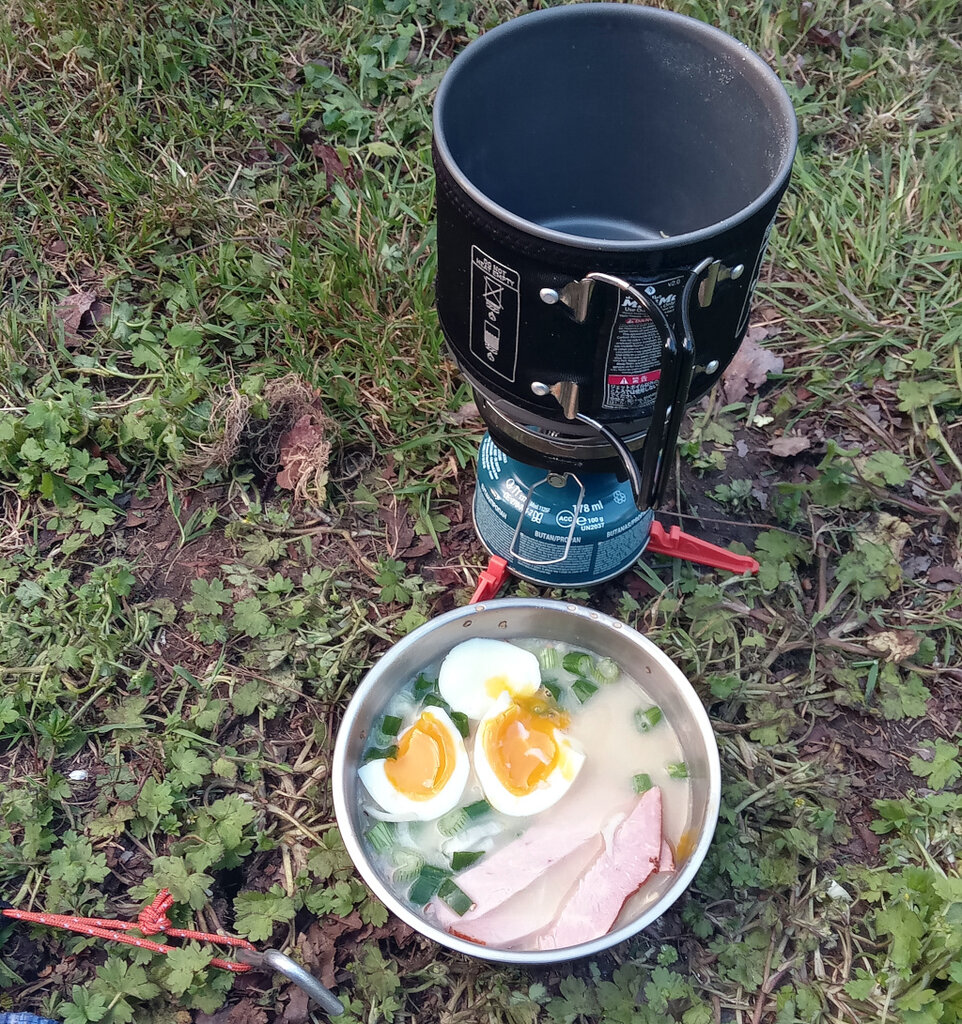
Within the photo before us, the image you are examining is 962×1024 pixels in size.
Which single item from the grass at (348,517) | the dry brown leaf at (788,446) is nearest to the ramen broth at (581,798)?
the grass at (348,517)

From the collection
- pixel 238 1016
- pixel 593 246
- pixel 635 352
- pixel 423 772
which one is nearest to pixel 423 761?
pixel 423 772

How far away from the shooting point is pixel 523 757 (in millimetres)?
1854

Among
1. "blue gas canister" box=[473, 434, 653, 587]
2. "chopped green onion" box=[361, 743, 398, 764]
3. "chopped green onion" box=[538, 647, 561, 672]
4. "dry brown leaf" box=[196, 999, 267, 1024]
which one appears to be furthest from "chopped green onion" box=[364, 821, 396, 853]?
"blue gas canister" box=[473, 434, 653, 587]

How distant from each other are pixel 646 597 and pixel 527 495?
17.3 inches

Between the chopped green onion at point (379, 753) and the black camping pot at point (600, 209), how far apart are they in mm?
678

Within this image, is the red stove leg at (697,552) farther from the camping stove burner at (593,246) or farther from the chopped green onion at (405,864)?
the chopped green onion at (405,864)

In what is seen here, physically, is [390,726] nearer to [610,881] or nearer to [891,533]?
[610,881]

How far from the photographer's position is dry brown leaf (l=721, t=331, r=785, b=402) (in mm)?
2504

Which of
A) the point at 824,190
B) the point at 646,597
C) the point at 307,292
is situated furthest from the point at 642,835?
the point at 824,190

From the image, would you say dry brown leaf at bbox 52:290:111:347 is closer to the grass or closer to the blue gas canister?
the grass

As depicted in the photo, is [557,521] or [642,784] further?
[557,521]

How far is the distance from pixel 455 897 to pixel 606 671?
565mm

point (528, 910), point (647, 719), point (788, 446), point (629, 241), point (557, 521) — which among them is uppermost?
point (629, 241)

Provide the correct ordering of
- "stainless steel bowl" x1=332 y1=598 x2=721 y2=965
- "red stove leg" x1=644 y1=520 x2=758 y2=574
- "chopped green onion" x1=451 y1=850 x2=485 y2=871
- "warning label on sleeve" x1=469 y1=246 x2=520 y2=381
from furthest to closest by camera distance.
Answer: "red stove leg" x1=644 y1=520 x2=758 y2=574 → "chopped green onion" x1=451 y1=850 x2=485 y2=871 → "stainless steel bowl" x1=332 y1=598 x2=721 y2=965 → "warning label on sleeve" x1=469 y1=246 x2=520 y2=381
